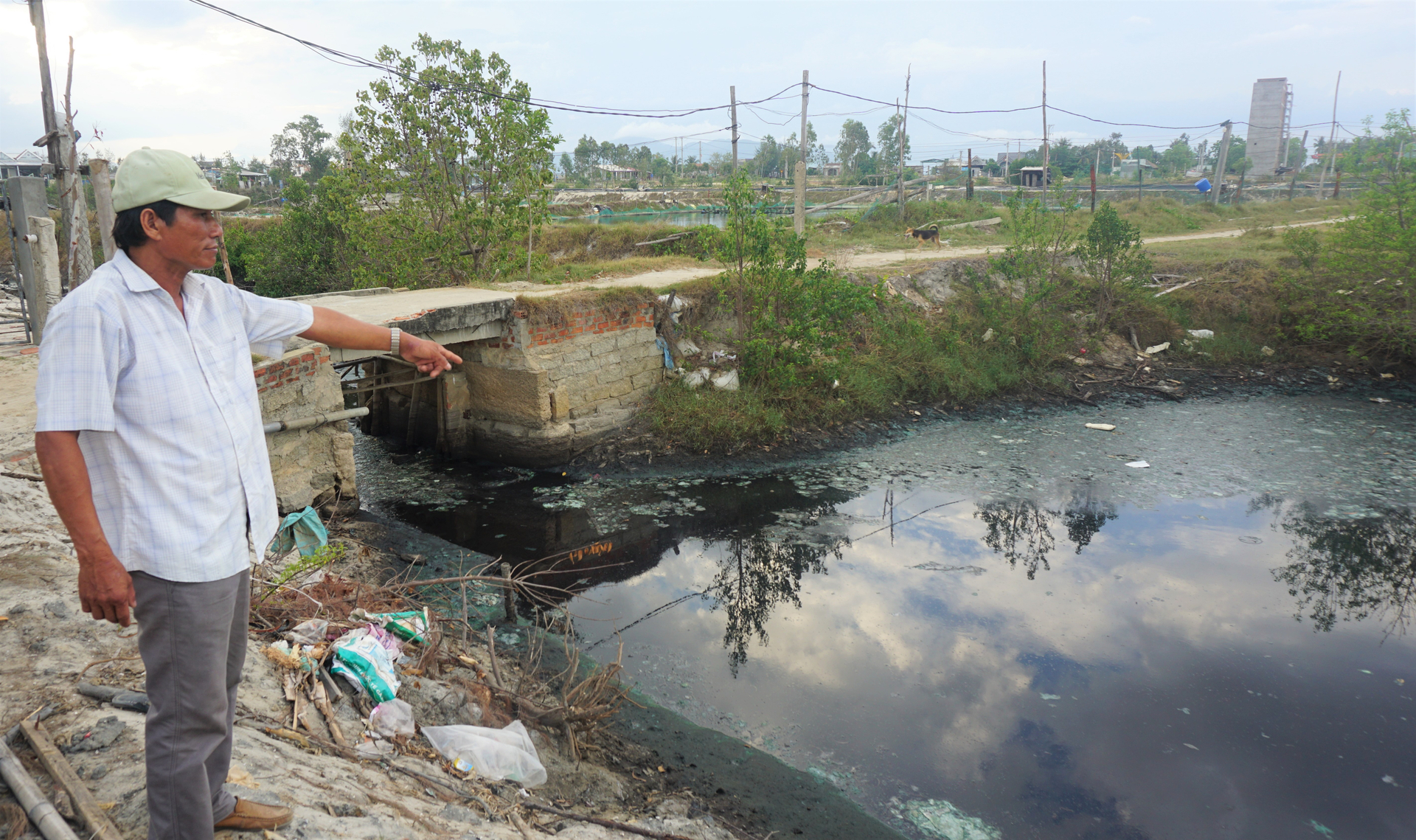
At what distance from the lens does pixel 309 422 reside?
6793 mm

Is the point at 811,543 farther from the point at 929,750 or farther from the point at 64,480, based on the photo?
the point at 64,480

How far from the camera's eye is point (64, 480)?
1635mm

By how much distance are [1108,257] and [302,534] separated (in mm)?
12103

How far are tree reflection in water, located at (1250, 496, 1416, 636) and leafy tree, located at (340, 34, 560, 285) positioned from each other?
31.7 feet

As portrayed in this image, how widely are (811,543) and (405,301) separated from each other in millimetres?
5500

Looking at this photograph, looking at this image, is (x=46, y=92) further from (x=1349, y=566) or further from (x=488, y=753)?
(x=1349, y=566)

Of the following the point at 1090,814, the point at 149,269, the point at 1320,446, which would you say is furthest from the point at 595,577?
the point at 1320,446

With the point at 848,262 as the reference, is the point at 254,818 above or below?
below

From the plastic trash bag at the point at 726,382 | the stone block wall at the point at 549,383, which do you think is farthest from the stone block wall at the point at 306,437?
the plastic trash bag at the point at 726,382

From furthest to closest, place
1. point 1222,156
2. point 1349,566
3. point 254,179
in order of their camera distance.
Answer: point 254,179 → point 1222,156 → point 1349,566

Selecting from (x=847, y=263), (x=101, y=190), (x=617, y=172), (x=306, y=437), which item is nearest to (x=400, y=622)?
(x=306, y=437)

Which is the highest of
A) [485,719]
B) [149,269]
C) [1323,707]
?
[149,269]

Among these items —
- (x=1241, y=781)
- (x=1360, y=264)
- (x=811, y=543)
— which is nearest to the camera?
(x=1241, y=781)

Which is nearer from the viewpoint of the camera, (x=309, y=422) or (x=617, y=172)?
(x=309, y=422)
